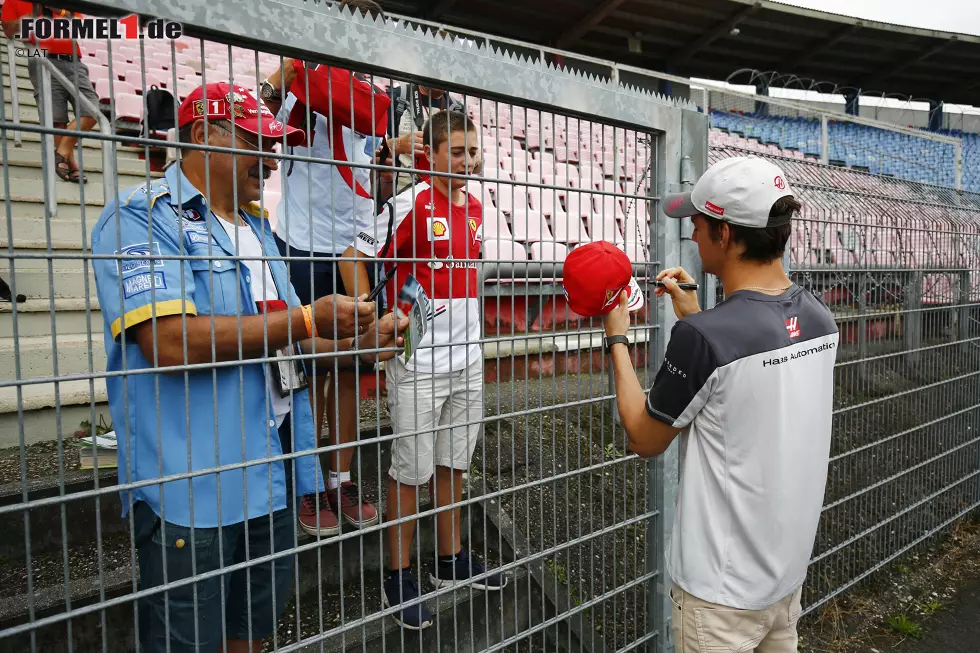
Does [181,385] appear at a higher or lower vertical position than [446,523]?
higher

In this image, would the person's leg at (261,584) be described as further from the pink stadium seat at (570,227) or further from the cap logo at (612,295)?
the pink stadium seat at (570,227)

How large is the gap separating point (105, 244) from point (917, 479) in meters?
4.12

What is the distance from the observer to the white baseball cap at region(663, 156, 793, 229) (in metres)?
1.54

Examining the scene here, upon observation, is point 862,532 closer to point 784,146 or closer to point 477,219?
point 477,219

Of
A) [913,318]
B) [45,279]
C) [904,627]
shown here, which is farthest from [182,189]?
[904,627]

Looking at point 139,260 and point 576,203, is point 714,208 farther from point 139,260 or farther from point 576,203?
point 139,260

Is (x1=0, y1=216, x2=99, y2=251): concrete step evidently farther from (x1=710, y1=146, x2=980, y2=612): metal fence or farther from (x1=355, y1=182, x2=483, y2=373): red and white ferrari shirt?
(x1=710, y1=146, x2=980, y2=612): metal fence

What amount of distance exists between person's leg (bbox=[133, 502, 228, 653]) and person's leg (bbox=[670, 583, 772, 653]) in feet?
3.71

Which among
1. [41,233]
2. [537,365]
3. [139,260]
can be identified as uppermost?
[41,233]

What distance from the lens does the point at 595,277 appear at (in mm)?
1582

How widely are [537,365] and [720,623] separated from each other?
0.87 m

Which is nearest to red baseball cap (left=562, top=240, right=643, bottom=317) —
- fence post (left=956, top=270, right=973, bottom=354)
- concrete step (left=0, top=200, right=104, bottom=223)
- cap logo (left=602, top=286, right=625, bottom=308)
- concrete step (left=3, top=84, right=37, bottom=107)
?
cap logo (left=602, top=286, right=625, bottom=308)

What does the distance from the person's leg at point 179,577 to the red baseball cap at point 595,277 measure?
103cm

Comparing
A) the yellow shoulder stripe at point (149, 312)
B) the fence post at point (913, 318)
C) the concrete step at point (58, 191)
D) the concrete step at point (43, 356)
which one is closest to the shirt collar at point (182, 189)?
the yellow shoulder stripe at point (149, 312)
